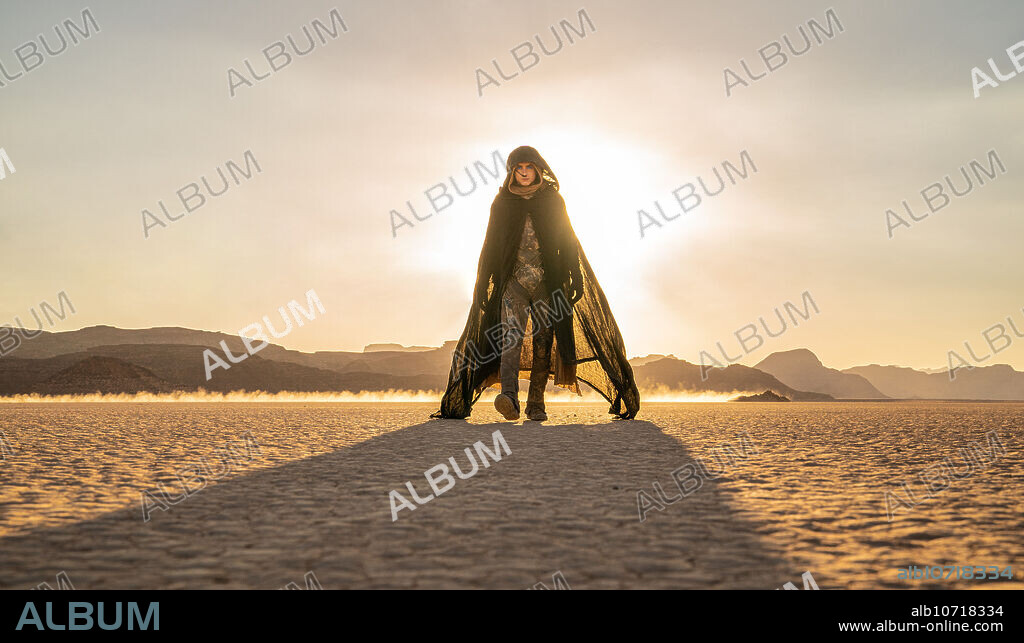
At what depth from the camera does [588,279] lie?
10.6m

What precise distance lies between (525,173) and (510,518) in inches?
270

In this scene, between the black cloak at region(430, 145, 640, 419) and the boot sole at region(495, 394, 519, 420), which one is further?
the black cloak at region(430, 145, 640, 419)

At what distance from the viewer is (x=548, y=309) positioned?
9.74 metres

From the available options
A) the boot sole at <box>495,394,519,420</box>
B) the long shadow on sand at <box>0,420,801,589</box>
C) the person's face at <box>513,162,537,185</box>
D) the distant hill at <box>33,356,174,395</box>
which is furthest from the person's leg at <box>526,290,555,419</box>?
the distant hill at <box>33,356,174,395</box>

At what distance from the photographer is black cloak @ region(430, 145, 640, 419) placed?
9.72 m

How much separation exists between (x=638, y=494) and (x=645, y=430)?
4153 millimetres

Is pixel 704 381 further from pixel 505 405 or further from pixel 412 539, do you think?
pixel 412 539

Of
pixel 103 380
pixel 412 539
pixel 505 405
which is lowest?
pixel 412 539

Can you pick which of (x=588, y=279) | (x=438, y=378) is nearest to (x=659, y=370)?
(x=438, y=378)

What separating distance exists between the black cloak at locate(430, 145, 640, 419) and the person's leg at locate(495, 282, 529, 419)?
4.2 inches

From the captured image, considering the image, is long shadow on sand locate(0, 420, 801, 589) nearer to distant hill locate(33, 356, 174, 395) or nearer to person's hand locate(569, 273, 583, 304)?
person's hand locate(569, 273, 583, 304)

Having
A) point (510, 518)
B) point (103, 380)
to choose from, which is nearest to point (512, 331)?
point (510, 518)
